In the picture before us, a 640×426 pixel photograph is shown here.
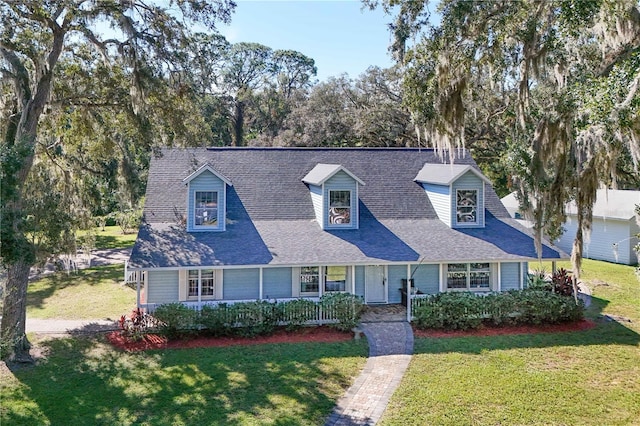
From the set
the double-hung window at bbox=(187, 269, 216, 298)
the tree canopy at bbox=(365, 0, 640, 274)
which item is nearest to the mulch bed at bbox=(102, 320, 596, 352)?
the double-hung window at bbox=(187, 269, 216, 298)

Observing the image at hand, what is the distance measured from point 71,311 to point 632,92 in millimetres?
17391

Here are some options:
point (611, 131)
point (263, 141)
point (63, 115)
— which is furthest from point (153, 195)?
point (263, 141)

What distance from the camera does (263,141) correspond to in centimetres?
4156

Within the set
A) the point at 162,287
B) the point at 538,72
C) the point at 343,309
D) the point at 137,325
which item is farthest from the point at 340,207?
the point at 538,72

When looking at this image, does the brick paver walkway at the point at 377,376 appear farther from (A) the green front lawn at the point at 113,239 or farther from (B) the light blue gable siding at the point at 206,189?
(A) the green front lawn at the point at 113,239

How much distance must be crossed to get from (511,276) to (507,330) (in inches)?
119

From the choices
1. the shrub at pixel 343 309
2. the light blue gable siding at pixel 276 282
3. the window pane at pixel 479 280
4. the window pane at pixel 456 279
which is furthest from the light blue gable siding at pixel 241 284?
the window pane at pixel 479 280

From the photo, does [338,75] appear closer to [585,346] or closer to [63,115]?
[63,115]

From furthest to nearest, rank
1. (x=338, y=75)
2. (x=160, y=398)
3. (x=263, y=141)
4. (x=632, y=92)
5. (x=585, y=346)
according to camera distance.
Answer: (x=263, y=141)
(x=338, y=75)
(x=585, y=346)
(x=160, y=398)
(x=632, y=92)

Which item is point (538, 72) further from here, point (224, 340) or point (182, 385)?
point (182, 385)

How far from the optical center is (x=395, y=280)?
53.0ft

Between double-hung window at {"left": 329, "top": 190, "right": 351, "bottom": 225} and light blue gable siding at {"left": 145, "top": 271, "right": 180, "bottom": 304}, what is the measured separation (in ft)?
19.3

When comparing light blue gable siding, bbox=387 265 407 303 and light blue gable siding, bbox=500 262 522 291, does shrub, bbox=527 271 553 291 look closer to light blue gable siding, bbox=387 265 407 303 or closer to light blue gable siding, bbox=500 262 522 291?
light blue gable siding, bbox=500 262 522 291

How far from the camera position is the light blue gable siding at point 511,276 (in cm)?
1623
